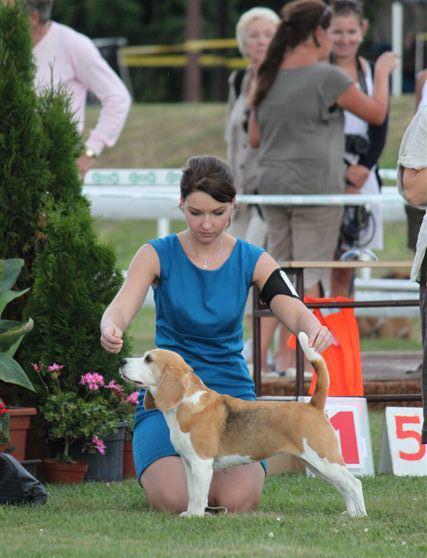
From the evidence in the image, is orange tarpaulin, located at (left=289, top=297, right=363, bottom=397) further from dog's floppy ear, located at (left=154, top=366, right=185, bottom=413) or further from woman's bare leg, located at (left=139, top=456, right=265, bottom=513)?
dog's floppy ear, located at (left=154, top=366, right=185, bottom=413)

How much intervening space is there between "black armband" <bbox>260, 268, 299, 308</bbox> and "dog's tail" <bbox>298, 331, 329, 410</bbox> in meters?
0.40

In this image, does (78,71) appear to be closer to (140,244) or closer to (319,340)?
(319,340)

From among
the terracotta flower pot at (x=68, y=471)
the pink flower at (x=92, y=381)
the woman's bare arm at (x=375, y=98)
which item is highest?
the woman's bare arm at (x=375, y=98)

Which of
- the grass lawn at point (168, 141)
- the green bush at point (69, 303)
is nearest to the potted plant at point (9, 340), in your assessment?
the green bush at point (69, 303)

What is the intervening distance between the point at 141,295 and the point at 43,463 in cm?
126

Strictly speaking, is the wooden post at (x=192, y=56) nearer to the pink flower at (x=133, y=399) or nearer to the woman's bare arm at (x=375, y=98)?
the woman's bare arm at (x=375, y=98)

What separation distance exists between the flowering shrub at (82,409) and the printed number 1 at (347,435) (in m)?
0.97

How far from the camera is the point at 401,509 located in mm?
5598

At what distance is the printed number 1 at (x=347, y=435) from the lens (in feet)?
21.6

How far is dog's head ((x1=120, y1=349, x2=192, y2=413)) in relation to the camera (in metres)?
5.16

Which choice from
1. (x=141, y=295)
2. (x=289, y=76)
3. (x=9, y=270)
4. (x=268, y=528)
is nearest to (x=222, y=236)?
(x=141, y=295)

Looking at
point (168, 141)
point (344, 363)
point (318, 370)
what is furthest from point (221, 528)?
point (168, 141)

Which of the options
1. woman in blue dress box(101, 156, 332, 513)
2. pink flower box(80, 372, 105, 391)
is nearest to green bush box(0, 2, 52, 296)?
pink flower box(80, 372, 105, 391)

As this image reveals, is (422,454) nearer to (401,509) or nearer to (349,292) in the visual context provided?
(401,509)
